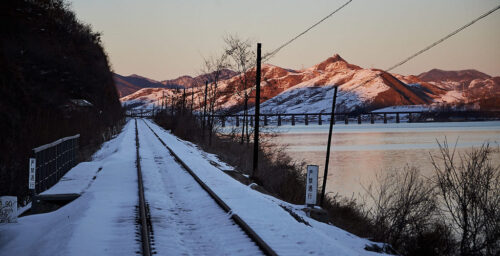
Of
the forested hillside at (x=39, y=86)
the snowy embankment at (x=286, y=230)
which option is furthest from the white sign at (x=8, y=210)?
the forested hillside at (x=39, y=86)

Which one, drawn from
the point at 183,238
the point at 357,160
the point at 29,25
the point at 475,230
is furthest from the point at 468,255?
the point at 29,25

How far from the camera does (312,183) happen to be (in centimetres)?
1266

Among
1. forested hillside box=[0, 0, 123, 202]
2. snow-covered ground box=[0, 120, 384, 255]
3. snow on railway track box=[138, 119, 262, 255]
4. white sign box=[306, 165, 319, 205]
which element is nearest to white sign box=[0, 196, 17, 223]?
snow-covered ground box=[0, 120, 384, 255]

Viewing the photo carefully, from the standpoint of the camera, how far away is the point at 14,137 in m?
20.7

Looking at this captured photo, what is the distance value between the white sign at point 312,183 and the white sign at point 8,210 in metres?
6.64

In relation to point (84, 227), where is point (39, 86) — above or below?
above

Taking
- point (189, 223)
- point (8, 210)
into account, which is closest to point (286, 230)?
point (189, 223)

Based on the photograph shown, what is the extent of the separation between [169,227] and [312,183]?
14.3 feet

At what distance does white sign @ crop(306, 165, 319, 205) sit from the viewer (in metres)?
12.6

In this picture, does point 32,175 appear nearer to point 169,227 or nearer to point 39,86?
point 169,227

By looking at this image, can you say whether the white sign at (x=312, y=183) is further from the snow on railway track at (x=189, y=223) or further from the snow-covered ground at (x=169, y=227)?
the snow on railway track at (x=189, y=223)

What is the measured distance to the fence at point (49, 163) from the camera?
41.6 ft

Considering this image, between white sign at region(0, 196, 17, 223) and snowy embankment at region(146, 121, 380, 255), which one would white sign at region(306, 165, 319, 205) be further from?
white sign at region(0, 196, 17, 223)

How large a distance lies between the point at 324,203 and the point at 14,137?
1265cm
